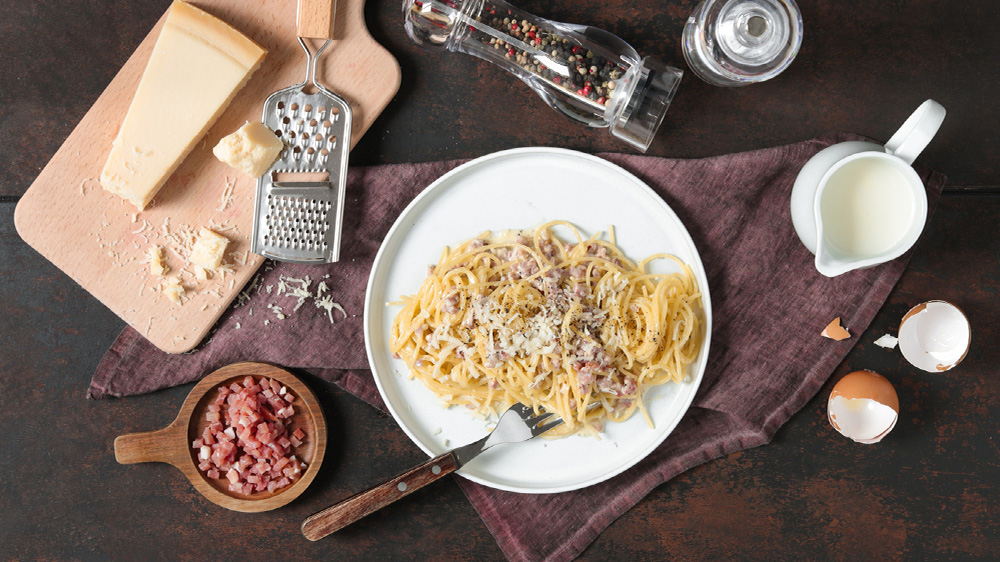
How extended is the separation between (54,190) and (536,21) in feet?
7.39

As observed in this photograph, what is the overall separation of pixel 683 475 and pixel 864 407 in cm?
81

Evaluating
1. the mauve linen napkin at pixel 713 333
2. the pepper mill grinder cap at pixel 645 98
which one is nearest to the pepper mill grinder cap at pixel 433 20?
the mauve linen napkin at pixel 713 333

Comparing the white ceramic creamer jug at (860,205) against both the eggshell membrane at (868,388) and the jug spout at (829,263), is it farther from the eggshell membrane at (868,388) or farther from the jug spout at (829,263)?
the eggshell membrane at (868,388)

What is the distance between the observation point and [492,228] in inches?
100

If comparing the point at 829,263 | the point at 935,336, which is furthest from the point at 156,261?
the point at 935,336

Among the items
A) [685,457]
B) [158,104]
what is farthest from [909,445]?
[158,104]

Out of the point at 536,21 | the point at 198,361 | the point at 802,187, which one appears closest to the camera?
the point at 802,187

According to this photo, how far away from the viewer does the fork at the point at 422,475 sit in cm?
243

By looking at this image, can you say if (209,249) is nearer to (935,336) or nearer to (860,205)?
(860,205)

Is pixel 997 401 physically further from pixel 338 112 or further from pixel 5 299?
pixel 5 299

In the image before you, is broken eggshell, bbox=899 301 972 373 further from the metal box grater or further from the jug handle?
the metal box grater

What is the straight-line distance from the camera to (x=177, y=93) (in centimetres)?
247

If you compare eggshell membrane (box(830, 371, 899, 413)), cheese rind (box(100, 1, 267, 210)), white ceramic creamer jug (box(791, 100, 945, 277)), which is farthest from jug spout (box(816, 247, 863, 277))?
cheese rind (box(100, 1, 267, 210))

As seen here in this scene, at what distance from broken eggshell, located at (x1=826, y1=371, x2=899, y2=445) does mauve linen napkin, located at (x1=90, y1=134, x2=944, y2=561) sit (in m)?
0.11
